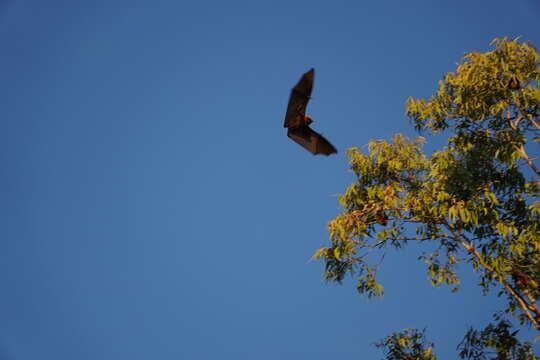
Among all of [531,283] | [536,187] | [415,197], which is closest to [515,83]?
[536,187]

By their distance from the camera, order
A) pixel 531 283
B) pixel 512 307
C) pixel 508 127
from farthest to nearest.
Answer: pixel 508 127, pixel 512 307, pixel 531 283

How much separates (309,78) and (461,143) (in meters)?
4.39

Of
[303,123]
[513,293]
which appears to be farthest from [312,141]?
[513,293]

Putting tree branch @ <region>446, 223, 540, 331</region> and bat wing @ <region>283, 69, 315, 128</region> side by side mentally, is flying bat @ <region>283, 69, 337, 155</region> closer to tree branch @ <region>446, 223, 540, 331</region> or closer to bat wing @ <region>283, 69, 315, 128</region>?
bat wing @ <region>283, 69, 315, 128</region>

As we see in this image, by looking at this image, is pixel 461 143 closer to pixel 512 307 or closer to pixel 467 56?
pixel 467 56

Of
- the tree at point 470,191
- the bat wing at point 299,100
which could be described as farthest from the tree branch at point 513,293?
the bat wing at point 299,100

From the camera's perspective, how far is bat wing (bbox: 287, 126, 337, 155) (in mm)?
10250

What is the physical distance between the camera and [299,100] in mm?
9328

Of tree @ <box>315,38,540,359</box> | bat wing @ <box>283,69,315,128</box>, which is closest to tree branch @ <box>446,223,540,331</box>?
tree @ <box>315,38,540,359</box>

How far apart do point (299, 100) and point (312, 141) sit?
139 cm

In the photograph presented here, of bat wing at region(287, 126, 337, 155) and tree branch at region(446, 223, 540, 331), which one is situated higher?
bat wing at region(287, 126, 337, 155)

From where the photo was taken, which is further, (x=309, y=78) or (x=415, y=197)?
(x=415, y=197)

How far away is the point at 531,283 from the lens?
335 inches

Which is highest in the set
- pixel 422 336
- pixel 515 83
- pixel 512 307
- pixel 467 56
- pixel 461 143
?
pixel 467 56
